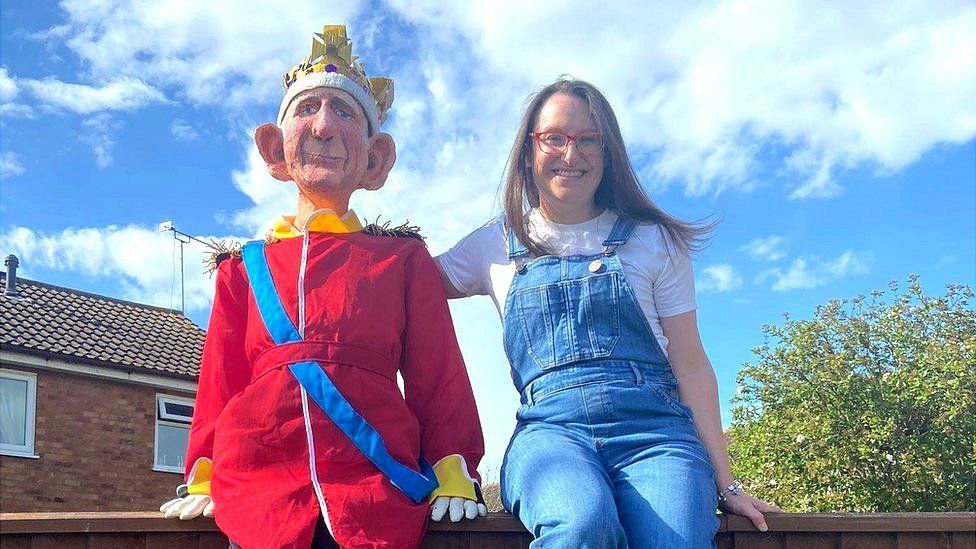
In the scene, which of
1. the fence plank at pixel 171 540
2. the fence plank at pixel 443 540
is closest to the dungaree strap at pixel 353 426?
the fence plank at pixel 443 540

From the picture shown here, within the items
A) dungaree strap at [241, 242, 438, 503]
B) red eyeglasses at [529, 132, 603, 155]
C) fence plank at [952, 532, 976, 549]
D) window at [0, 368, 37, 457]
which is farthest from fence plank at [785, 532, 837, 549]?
window at [0, 368, 37, 457]

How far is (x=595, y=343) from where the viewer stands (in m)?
2.75

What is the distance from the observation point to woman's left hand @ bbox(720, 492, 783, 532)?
2703 millimetres

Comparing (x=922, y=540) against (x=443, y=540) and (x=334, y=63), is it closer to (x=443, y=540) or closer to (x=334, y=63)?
(x=443, y=540)

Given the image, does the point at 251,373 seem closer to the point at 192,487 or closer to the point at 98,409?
the point at 192,487

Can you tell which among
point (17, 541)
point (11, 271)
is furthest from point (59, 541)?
point (11, 271)

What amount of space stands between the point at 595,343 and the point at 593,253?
0.31m

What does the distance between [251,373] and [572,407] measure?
950mm

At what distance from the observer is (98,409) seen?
1269cm

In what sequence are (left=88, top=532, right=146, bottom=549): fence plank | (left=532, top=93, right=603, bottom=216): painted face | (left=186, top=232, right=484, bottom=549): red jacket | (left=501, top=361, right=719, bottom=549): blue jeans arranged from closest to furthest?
(left=501, top=361, right=719, bottom=549): blue jeans → (left=186, top=232, right=484, bottom=549): red jacket → (left=88, top=532, right=146, bottom=549): fence plank → (left=532, top=93, right=603, bottom=216): painted face

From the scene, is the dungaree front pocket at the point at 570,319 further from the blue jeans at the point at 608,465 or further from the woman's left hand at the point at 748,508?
the woman's left hand at the point at 748,508

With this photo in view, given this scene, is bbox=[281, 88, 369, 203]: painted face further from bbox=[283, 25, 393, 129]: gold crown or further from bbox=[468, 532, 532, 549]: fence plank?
bbox=[468, 532, 532, 549]: fence plank

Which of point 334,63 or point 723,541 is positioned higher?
point 334,63

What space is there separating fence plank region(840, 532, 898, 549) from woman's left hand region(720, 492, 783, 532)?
210 millimetres
